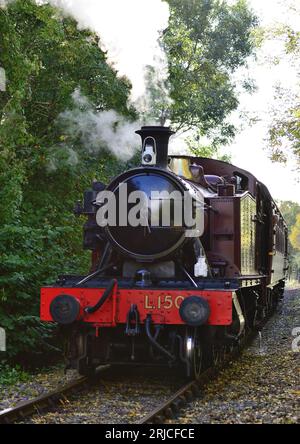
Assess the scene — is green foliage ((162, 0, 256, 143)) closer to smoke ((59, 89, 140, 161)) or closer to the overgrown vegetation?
the overgrown vegetation

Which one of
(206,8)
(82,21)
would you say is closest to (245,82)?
(206,8)

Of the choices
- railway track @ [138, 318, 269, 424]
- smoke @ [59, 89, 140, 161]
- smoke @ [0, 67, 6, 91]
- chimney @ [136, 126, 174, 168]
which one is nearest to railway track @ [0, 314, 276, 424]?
railway track @ [138, 318, 269, 424]

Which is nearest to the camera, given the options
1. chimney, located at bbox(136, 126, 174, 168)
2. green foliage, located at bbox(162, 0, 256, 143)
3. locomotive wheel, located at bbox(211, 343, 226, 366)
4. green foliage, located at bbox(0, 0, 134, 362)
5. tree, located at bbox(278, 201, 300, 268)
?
chimney, located at bbox(136, 126, 174, 168)

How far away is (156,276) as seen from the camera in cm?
827

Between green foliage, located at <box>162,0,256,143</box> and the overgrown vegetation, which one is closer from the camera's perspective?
the overgrown vegetation

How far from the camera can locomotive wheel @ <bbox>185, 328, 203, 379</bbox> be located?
294 inches

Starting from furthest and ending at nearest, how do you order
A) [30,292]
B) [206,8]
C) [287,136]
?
[206,8]
[287,136]
[30,292]

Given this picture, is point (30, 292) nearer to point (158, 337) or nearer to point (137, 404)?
point (158, 337)

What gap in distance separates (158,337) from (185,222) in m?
1.39

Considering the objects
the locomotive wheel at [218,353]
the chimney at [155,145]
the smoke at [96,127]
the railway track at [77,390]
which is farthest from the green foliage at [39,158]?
the locomotive wheel at [218,353]

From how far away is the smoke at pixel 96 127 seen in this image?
13.2 m

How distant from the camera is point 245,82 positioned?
27047mm

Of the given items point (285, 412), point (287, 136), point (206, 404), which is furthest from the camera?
point (287, 136)

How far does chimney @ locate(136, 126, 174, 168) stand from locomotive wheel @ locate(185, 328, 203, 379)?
6.83ft
